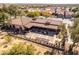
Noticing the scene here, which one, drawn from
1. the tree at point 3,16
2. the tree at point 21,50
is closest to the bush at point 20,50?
the tree at point 21,50

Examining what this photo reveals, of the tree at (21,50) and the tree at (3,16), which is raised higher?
the tree at (3,16)

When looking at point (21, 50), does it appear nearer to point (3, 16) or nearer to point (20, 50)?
point (20, 50)

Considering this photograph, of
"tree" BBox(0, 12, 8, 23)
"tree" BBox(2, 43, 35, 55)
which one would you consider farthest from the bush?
"tree" BBox(0, 12, 8, 23)

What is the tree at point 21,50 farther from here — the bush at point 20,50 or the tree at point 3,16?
the tree at point 3,16

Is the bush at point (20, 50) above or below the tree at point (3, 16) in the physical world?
below

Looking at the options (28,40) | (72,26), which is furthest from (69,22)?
(28,40)

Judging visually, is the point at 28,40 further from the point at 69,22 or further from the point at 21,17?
the point at 69,22

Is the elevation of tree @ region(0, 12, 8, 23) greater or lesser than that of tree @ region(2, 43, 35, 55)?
greater

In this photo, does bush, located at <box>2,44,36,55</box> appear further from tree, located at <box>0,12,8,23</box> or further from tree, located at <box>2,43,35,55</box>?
tree, located at <box>0,12,8,23</box>

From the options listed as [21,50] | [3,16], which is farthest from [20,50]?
[3,16]
